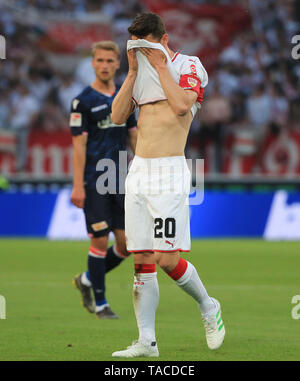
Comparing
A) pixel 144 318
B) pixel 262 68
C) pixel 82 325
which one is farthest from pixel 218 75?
pixel 144 318

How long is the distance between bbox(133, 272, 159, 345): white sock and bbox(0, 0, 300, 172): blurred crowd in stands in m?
13.7

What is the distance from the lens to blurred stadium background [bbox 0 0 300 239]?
18406mm

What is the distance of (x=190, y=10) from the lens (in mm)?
22359

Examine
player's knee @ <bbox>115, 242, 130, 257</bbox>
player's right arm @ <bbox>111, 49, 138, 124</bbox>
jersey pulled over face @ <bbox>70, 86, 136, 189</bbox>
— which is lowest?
player's knee @ <bbox>115, 242, 130, 257</bbox>

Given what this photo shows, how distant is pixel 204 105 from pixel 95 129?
11.8 metres

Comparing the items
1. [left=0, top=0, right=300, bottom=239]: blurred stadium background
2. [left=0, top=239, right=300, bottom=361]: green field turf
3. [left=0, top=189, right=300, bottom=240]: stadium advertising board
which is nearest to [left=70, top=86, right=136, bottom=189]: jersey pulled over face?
[left=0, top=239, right=300, bottom=361]: green field turf

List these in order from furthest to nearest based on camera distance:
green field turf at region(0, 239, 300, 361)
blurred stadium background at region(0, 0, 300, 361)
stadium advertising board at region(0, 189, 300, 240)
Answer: stadium advertising board at region(0, 189, 300, 240), blurred stadium background at region(0, 0, 300, 361), green field turf at region(0, 239, 300, 361)

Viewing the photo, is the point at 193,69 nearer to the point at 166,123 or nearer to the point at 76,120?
the point at 166,123

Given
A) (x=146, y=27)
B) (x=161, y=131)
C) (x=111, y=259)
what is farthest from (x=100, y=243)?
(x=146, y=27)

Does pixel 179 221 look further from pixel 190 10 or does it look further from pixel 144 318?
pixel 190 10

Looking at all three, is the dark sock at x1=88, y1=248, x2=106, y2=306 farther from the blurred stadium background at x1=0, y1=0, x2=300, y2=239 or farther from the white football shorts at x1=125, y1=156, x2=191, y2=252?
the blurred stadium background at x1=0, y1=0, x2=300, y2=239

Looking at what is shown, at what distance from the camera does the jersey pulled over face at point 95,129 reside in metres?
8.84

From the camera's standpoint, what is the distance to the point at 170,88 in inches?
250

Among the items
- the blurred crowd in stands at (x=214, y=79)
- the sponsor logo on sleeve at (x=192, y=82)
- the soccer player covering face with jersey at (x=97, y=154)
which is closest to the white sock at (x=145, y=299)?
the sponsor logo on sleeve at (x=192, y=82)
